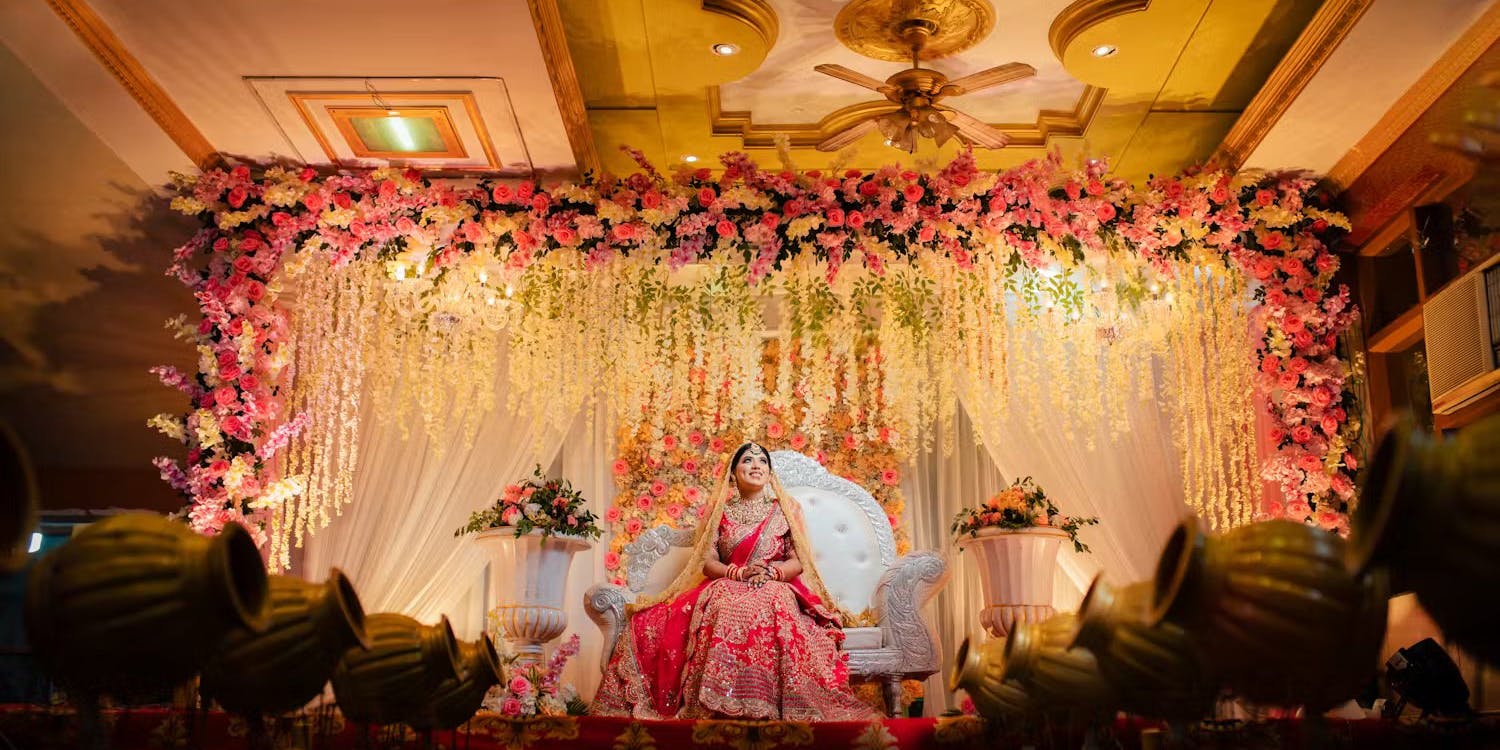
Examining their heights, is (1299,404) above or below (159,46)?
below

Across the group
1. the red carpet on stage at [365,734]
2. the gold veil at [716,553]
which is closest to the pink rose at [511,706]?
the gold veil at [716,553]

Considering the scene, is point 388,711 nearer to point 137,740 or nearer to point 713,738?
point 137,740

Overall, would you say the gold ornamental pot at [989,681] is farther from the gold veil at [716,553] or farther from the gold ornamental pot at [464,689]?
the gold veil at [716,553]

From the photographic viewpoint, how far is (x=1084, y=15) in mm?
5000

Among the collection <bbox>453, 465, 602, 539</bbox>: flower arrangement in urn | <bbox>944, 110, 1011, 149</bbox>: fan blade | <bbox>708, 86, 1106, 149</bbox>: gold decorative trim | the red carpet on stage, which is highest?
<bbox>708, 86, 1106, 149</bbox>: gold decorative trim

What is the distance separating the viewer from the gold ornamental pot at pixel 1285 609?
0.51 metres

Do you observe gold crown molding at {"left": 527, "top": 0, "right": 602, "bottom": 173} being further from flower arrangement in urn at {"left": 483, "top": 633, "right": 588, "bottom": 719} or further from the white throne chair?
flower arrangement in urn at {"left": 483, "top": 633, "right": 588, "bottom": 719}

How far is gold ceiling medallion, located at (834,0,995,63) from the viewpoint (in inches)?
196

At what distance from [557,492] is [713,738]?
11.3 ft

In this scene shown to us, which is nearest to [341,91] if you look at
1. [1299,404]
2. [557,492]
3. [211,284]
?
[211,284]

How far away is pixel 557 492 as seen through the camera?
20.8 ft

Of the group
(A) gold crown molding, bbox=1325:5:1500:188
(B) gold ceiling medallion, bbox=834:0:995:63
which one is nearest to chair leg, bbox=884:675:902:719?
(B) gold ceiling medallion, bbox=834:0:995:63

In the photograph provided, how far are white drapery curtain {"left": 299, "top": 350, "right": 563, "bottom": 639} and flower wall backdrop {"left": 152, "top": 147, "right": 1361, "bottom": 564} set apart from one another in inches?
26.0

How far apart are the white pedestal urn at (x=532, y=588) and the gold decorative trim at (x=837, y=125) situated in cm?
Answer: 235
